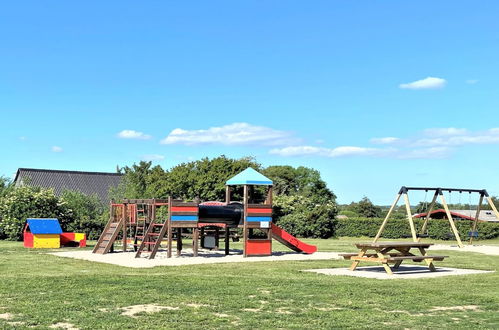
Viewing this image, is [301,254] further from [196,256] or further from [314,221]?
[314,221]

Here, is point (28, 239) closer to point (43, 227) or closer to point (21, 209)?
point (43, 227)

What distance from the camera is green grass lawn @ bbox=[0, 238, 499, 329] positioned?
874 centimetres

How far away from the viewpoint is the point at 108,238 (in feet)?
77.0

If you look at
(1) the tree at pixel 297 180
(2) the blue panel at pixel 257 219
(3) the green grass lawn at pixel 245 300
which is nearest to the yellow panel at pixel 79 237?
(2) the blue panel at pixel 257 219

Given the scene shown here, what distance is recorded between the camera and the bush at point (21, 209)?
3241cm

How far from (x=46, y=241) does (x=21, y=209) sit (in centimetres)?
683

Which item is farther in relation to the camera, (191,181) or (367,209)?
(367,209)

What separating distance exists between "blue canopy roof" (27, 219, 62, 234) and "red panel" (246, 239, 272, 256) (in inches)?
358

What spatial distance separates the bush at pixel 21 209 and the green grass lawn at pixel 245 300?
1733cm

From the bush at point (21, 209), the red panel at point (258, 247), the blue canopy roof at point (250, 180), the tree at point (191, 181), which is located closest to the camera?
the red panel at point (258, 247)

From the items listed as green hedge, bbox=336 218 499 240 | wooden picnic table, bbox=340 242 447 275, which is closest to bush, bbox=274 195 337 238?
green hedge, bbox=336 218 499 240

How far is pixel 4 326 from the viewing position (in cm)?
824

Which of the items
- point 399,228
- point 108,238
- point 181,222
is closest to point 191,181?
point 399,228

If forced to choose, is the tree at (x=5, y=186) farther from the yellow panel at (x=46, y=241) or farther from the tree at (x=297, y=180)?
the tree at (x=297, y=180)
